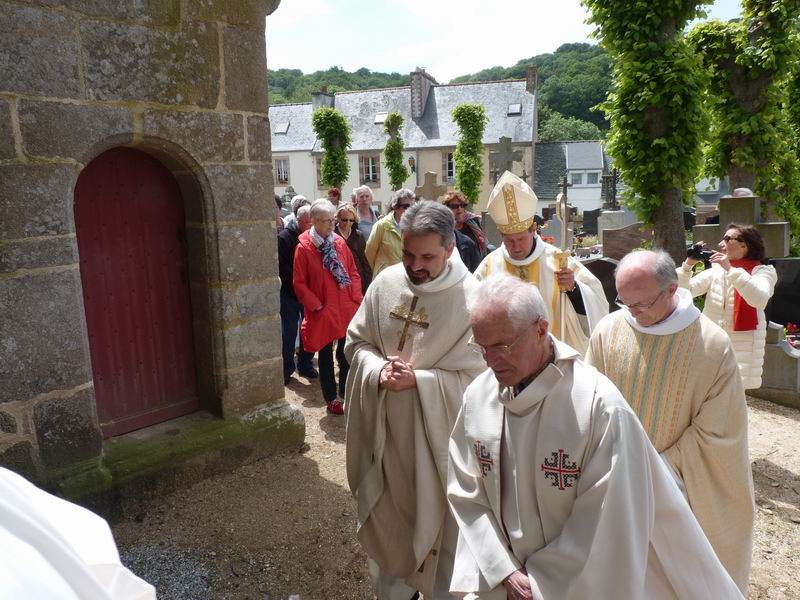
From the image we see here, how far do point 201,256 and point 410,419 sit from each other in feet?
7.06

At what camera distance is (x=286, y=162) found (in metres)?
42.2

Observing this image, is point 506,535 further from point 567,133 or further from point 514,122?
point 567,133

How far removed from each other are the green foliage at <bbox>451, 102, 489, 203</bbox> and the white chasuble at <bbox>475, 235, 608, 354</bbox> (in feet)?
92.1

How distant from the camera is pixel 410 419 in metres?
3.15

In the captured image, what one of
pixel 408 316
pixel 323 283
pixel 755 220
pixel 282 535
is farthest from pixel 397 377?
pixel 755 220

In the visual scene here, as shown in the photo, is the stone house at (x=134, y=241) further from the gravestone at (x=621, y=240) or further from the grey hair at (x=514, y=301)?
the gravestone at (x=621, y=240)

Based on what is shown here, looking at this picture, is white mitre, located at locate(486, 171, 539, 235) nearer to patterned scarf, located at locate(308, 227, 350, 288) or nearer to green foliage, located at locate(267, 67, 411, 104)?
patterned scarf, located at locate(308, 227, 350, 288)

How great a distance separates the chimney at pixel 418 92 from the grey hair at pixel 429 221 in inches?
1513

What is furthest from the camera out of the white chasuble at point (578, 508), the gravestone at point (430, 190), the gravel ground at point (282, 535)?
the gravestone at point (430, 190)

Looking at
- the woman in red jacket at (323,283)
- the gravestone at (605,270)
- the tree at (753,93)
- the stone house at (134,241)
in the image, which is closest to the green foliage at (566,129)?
the tree at (753,93)

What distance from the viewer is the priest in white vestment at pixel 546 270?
3889mm

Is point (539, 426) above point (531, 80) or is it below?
below

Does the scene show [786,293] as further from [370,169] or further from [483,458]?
[370,169]

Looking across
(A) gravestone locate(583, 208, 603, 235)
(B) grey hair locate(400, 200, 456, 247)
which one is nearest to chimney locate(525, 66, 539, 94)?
(A) gravestone locate(583, 208, 603, 235)
